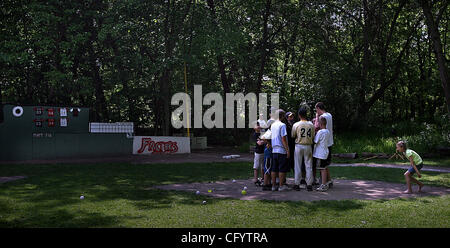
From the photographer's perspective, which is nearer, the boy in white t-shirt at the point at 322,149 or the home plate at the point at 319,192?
the home plate at the point at 319,192

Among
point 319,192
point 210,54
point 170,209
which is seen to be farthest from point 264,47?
point 170,209

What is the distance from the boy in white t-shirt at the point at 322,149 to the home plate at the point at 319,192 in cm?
29

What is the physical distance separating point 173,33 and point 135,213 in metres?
16.5

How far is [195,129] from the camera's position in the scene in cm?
2902

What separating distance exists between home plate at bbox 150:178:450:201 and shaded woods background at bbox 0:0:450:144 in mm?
11630

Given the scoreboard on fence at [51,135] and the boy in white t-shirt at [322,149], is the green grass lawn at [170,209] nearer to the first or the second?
the boy in white t-shirt at [322,149]

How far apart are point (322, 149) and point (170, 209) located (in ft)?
12.6

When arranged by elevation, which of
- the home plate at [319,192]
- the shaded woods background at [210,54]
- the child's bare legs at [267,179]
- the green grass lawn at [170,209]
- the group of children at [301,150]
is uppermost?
the shaded woods background at [210,54]

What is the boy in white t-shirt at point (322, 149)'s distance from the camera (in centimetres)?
952

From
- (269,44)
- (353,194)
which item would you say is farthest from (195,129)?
(353,194)

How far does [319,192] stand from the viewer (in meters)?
9.39

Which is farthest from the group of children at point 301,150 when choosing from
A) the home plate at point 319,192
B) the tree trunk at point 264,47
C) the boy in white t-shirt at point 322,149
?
the tree trunk at point 264,47
